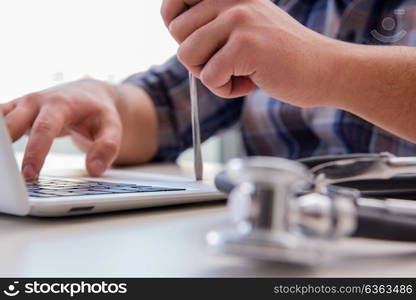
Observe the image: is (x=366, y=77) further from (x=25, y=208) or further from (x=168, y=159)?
(x=168, y=159)

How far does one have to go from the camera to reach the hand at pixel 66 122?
0.62 m

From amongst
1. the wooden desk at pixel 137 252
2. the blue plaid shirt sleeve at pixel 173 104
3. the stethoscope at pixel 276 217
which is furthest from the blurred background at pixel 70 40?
the stethoscope at pixel 276 217

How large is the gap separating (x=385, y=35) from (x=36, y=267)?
28.6 inches

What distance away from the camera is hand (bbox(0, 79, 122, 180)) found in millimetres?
622

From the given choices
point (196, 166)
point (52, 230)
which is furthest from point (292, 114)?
point (52, 230)

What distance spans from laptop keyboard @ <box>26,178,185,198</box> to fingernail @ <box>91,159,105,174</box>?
13 cm

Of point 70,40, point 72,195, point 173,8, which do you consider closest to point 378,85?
point 173,8

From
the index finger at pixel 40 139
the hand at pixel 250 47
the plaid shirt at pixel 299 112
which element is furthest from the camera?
the plaid shirt at pixel 299 112

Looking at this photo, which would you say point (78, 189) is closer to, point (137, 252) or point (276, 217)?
point (137, 252)

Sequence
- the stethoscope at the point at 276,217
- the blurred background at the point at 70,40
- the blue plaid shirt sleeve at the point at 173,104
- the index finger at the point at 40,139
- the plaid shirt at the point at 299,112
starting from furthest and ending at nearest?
the blurred background at the point at 70,40 < the blue plaid shirt sleeve at the point at 173,104 < the plaid shirt at the point at 299,112 < the index finger at the point at 40,139 < the stethoscope at the point at 276,217

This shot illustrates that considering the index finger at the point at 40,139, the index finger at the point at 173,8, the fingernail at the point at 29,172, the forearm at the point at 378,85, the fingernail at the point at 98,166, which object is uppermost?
the index finger at the point at 173,8

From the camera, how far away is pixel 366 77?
56 cm

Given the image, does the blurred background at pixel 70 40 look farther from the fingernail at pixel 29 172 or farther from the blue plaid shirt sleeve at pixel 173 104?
the fingernail at pixel 29 172

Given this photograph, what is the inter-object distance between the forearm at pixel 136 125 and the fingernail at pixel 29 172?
13.8 inches
